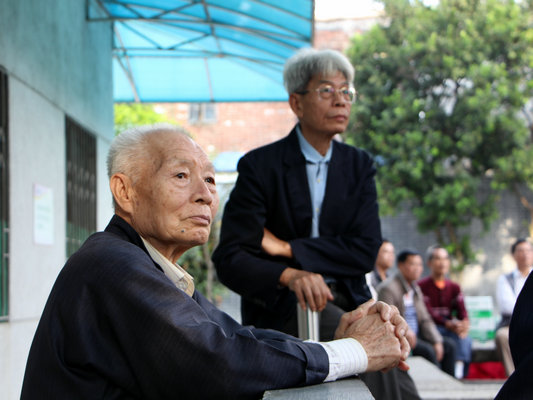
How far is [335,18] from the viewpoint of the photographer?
2833 centimetres

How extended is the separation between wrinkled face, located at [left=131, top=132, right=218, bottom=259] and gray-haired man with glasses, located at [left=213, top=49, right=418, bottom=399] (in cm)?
107

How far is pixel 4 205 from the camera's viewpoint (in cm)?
573

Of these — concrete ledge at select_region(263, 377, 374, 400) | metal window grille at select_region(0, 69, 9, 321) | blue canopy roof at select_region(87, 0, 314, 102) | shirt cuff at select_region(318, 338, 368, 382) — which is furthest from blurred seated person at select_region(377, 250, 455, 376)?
concrete ledge at select_region(263, 377, 374, 400)

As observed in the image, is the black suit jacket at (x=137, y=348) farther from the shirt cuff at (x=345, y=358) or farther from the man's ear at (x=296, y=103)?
the man's ear at (x=296, y=103)

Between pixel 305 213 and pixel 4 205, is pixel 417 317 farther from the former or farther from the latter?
pixel 305 213

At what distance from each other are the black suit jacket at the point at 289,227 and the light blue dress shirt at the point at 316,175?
26 mm

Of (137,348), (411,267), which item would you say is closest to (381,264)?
(411,267)

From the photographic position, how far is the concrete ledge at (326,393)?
164 cm

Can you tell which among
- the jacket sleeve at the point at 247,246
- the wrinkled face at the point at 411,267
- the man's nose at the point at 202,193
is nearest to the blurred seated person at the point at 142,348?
the man's nose at the point at 202,193

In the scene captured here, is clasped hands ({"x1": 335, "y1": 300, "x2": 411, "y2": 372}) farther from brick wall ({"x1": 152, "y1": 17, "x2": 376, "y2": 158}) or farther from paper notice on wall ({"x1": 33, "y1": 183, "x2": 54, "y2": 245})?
brick wall ({"x1": 152, "y1": 17, "x2": 376, "y2": 158})

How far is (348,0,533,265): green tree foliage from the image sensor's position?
69.8 feet

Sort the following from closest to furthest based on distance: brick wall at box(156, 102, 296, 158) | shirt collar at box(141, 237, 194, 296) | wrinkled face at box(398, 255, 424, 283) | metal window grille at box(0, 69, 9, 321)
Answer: shirt collar at box(141, 237, 194, 296) < metal window grille at box(0, 69, 9, 321) < wrinkled face at box(398, 255, 424, 283) < brick wall at box(156, 102, 296, 158)

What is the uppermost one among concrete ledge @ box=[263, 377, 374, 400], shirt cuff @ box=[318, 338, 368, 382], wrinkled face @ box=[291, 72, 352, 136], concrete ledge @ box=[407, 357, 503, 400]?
wrinkled face @ box=[291, 72, 352, 136]

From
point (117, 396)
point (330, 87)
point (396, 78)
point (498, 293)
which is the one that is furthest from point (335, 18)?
point (117, 396)
